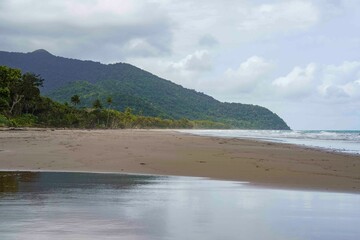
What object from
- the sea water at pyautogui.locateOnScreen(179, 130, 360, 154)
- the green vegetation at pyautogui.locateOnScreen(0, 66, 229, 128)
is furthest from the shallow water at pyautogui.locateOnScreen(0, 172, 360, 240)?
the green vegetation at pyautogui.locateOnScreen(0, 66, 229, 128)

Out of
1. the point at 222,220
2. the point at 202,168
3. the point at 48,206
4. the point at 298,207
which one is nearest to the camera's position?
the point at 222,220

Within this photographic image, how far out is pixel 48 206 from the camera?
713 cm

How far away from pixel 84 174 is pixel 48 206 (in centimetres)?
553

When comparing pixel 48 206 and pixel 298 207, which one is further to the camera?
pixel 298 207

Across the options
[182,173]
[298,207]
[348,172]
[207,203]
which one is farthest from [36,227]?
[348,172]

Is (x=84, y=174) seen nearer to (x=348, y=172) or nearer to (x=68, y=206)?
(x=68, y=206)

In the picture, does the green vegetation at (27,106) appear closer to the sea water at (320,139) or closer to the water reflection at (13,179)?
the sea water at (320,139)

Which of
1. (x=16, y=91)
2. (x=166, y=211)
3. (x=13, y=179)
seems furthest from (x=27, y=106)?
(x=166, y=211)

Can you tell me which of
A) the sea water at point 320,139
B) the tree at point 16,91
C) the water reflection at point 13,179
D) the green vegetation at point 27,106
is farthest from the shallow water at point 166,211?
the tree at point 16,91

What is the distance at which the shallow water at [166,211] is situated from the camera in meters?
5.55

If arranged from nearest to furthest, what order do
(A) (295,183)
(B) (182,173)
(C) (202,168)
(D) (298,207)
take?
(D) (298,207) < (A) (295,183) < (B) (182,173) < (C) (202,168)

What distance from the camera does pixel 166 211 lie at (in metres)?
7.04

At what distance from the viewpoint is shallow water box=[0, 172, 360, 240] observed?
5551 mm

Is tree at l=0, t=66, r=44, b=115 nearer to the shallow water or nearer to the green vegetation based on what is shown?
the green vegetation
